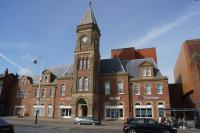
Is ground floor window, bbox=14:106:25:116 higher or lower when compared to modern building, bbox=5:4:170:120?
lower

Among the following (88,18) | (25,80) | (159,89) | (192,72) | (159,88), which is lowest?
(159,89)

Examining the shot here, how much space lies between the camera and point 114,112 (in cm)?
4328

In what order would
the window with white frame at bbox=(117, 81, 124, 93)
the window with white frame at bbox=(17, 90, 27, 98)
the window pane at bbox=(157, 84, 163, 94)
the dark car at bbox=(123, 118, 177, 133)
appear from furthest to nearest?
the window with white frame at bbox=(17, 90, 27, 98)
the window with white frame at bbox=(117, 81, 124, 93)
the window pane at bbox=(157, 84, 163, 94)
the dark car at bbox=(123, 118, 177, 133)

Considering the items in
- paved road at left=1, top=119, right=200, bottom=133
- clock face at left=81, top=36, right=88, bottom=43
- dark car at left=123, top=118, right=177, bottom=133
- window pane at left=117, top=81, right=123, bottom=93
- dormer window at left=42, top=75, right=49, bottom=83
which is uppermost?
clock face at left=81, top=36, right=88, bottom=43

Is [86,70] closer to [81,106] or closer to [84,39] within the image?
[84,39]

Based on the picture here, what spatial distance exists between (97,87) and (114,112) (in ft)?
20.6

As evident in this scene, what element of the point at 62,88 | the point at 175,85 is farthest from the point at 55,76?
the point at 175,85

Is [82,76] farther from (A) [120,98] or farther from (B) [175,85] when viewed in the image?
(B) [175,85]

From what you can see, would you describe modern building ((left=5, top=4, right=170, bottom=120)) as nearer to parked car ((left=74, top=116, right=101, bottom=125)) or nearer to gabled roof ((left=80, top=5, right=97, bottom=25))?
gabled roof ((left=80, top=5, right=97, bottom=25))

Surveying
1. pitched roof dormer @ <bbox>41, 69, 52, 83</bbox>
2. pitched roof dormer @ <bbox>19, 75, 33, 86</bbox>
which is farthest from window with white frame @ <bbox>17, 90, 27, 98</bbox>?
pitched roof dormer @ <bbox>41, 69, 52, 83</bbox>

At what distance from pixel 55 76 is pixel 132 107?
20.8 meters

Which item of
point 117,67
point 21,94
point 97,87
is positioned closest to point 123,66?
point 117,67

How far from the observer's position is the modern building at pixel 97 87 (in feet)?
137

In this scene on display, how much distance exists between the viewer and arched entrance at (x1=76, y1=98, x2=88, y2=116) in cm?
4216
